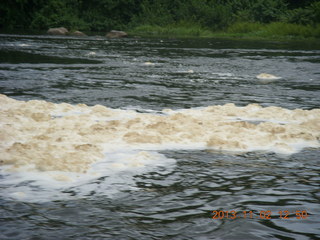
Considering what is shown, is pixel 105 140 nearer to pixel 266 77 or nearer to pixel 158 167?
pixel 158 167

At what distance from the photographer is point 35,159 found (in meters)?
5.07

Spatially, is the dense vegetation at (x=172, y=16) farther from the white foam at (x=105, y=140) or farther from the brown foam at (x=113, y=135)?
the brown foam at (x=113, y=135)

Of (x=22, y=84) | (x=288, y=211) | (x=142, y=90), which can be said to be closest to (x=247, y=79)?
(x=142, y=90)

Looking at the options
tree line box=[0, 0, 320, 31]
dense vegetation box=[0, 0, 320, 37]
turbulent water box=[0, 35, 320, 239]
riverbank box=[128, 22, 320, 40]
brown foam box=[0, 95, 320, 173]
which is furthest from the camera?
tree line box=[0, 0, 320, 31]

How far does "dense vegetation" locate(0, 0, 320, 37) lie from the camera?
4109cm

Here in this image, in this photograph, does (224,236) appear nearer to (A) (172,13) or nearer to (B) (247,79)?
(B) (247,79)

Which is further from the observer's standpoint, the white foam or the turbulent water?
the white foam

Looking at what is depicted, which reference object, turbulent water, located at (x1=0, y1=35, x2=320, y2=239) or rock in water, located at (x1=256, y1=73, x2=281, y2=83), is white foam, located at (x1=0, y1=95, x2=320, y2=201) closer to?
turbulent water, located at (x1=0, y1=35, x2=320, y2=239)
